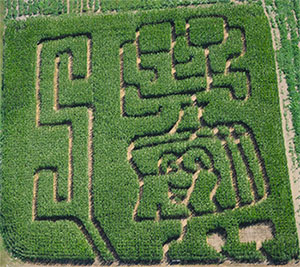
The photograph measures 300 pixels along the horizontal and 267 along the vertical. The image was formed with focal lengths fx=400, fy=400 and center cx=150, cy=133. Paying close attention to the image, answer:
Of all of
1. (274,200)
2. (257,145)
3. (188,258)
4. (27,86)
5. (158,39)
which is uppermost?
(158,39)

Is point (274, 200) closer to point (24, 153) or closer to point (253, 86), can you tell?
point (253, 86)

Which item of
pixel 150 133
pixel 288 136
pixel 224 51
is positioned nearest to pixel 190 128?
pixel 150 133

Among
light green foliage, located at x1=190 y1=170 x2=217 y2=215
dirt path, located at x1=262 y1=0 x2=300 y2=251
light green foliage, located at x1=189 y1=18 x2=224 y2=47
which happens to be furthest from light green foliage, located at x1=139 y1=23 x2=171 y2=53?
light green foliage, located at x1=190 y1=170 x2=217 y2=215

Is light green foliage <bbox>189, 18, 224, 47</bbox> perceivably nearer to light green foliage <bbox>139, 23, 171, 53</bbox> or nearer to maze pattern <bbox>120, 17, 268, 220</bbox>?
maze pattern <bbox>120, 17, 268, 220</bbox>

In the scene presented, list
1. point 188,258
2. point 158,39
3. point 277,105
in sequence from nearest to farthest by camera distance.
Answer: point 188,258 → point 277,105 → point 158,39

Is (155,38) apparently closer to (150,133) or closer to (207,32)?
(207,32)

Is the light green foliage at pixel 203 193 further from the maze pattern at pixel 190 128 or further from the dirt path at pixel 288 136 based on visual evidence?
the dirt path at pixel 288 136

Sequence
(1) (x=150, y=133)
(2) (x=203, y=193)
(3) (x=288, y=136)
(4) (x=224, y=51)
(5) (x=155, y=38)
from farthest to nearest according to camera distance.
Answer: (5) (x=155, y=38) < (4) (x=224, y=51) < (1) (x=150, y=133) < (3) (x=288, y=136) < (2) (x=203, y=193)

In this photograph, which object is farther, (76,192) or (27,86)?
(27,86)

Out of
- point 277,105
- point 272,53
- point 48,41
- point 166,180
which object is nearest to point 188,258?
point 166,180
